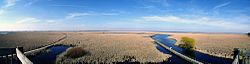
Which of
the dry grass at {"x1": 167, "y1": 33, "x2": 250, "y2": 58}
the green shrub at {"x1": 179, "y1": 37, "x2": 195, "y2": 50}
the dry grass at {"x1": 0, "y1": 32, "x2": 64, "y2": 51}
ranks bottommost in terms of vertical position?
the dry grass at {"x1": 167, "y1": 33, "x2": 250, "y2": 58}

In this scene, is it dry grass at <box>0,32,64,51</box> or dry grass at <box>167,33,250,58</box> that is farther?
dry grass at <box>0,32,64,51</box>

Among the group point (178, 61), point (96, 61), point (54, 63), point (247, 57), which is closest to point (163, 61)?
point (178, 61)

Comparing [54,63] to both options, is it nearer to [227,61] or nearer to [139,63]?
[139,63]

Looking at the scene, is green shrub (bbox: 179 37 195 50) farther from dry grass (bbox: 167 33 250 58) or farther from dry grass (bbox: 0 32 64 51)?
dry grass (bbox: 0 32 64 51)

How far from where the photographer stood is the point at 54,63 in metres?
36.5

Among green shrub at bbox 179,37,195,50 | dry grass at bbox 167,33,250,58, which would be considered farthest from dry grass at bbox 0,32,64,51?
dry grass at bbox 167,33,250,58

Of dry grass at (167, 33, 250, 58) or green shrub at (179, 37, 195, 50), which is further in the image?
green shrub at (179, 37, 195, 50)

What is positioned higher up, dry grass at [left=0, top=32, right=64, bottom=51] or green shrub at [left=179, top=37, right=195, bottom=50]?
green shrub at [left=179, top=37, right=195, bottom=50]

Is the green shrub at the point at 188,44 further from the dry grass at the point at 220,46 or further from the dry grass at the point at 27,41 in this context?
the dry grass at the point at 27,41

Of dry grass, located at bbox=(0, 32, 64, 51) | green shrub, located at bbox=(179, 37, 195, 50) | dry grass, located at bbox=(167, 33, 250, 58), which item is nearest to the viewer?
dry grass, located at bbox=(167, 33, 250, 58)

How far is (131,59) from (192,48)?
Answer: 73.7ft

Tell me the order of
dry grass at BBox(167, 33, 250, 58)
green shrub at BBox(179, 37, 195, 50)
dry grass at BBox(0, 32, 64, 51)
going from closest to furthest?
dry grass at BBox(167, 33, 250, 58) → green shrub at BBox(179, 37, 195, 50) → dry grass at BBox(0, 32, 64, 51)

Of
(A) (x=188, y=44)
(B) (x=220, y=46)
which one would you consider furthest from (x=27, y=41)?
(B) (x=220, y=46)

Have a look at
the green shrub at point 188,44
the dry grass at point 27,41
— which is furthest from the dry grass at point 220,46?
the dry grass at point 27,41
